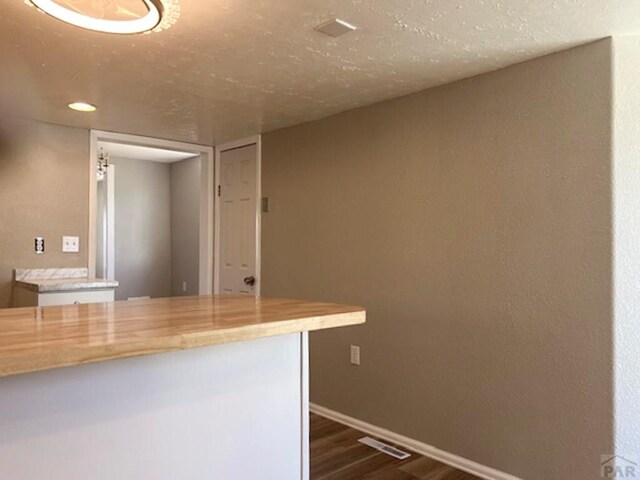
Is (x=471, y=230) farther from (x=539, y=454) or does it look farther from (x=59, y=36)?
(x=59, y=36)

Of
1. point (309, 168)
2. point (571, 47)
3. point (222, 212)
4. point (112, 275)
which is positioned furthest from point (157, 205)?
point (571, 47)

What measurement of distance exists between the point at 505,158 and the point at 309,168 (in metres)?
1.50

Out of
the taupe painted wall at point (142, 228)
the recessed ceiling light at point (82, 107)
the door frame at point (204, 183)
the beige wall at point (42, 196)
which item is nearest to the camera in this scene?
the recessed ceiling light at point (82, 107)

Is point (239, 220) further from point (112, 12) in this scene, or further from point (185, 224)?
point (112, 12)

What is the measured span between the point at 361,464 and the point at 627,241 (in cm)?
172

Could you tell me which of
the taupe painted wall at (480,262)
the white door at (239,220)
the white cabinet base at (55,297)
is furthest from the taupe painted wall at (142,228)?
the taupe painted wall at (480,262)

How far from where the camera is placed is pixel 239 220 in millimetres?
4184

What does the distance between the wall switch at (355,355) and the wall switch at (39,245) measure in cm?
236

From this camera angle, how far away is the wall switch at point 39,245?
3447 mm

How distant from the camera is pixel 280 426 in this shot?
5.53 feet

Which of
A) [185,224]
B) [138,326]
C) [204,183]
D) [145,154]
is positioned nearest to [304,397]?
[138,326]

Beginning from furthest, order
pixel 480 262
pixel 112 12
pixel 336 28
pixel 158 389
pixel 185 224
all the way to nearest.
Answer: pixel 185 224 < pixel 480 262 < pixel 336 28 < pixel 112 12 < pixel 158 389

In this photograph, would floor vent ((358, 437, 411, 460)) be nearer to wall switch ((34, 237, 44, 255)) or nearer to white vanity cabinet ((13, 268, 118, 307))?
white vanity cabinet ((13, 268, 118, 307))

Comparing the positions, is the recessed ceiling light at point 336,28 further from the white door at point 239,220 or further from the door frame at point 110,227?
the door frame at point 110,227
